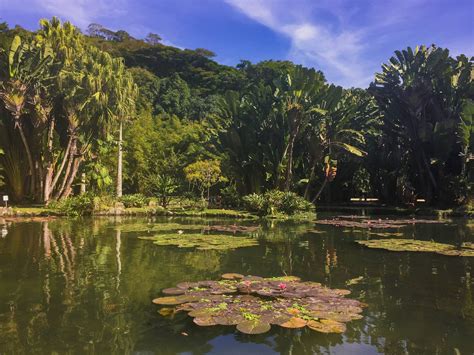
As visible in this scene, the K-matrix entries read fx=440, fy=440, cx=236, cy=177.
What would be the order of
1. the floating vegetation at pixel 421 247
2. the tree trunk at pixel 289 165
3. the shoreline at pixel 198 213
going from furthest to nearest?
the tree trunk at pixel 289 165 → the shoreline at pixel 198 213 → the floating vegetation at pixel 421 247

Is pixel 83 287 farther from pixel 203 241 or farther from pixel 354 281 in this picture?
pixel 203 241

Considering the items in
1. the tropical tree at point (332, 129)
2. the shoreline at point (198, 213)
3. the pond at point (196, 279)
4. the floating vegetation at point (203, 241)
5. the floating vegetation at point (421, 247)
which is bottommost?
the pond at point (196, 279)

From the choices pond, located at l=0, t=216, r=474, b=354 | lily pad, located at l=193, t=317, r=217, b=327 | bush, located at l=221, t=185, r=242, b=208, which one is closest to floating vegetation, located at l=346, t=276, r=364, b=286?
pond, located at l=0, t=216, r=474, b=354

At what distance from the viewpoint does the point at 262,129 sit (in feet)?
87.6

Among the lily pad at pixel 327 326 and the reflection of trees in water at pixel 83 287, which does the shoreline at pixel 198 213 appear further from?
the lily pad at pixel 327 326

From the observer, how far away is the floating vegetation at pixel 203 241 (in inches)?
458

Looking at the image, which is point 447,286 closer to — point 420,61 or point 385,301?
point 385,301

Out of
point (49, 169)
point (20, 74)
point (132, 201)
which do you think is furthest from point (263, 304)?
point (49, 169)

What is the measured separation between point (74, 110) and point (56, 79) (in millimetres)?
1857

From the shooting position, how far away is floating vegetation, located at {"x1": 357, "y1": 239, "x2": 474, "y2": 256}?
10808mm

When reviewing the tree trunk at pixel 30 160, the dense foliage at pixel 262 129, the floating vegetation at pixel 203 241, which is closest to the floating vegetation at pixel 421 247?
the floating vegetation at pixel 203 241

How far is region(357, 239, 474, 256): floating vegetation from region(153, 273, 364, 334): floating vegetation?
523 centimetres

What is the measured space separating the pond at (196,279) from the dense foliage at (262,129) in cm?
1162

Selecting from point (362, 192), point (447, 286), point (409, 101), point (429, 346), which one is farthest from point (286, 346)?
point (362, 192)
